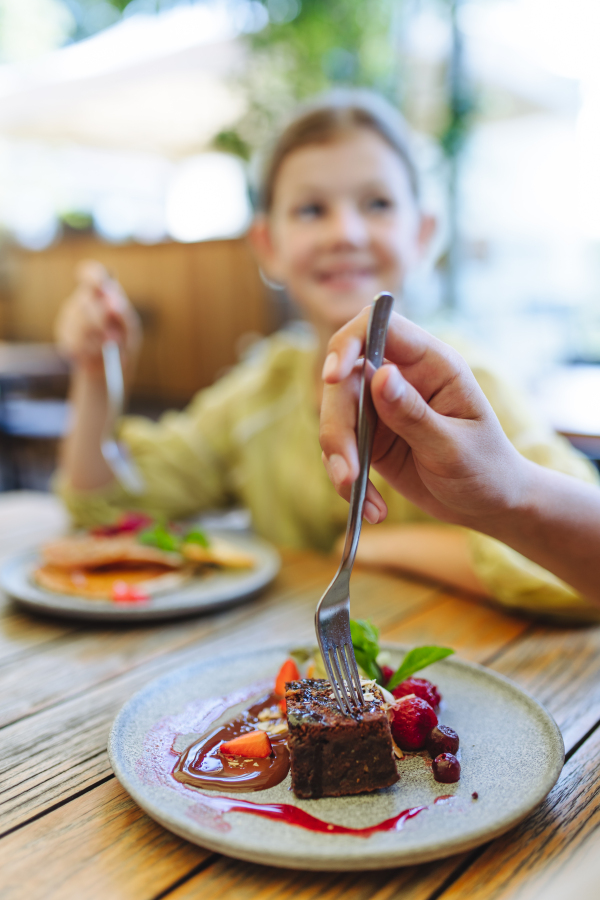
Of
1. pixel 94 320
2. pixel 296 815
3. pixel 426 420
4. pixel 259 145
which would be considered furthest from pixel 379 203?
pixel 259 145

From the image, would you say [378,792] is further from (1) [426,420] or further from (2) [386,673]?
(1) [426,420]

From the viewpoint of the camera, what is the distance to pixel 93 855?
552mm

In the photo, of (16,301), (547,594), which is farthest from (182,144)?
(547,594)

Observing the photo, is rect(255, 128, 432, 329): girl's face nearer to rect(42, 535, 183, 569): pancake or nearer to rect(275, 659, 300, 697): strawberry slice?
rect(42, 535, 183, 569): pancake

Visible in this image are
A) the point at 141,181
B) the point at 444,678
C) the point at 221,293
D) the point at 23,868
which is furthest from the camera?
the point at 141,181

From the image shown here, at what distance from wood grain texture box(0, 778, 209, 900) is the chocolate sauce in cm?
5

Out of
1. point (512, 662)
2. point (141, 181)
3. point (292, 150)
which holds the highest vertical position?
point (141, 181)

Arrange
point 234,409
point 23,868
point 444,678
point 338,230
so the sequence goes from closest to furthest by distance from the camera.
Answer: point 23,868 < point 444,678 < point 338,230 < point 234,409

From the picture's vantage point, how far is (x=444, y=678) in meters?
0.80

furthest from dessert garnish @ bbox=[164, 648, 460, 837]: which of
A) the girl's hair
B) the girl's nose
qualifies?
the girl's hair

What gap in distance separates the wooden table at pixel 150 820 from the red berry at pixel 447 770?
0.06 meters

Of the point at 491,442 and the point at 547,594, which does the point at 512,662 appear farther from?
the point at 491,442

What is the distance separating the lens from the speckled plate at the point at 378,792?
1.63 feet

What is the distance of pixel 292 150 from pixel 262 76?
2448 mm
